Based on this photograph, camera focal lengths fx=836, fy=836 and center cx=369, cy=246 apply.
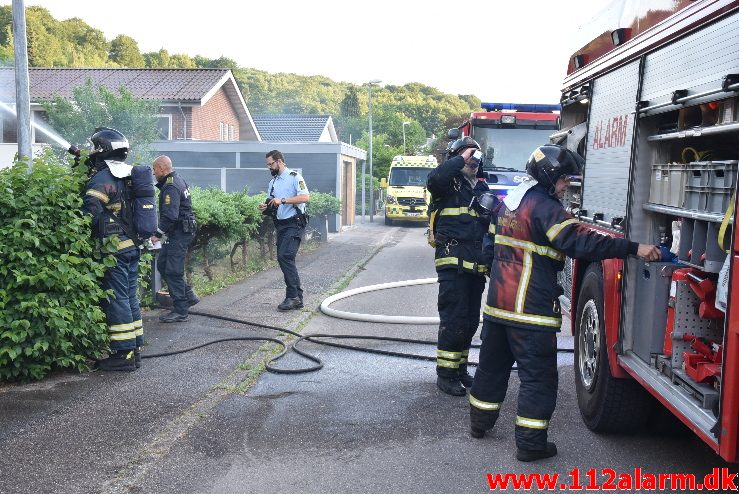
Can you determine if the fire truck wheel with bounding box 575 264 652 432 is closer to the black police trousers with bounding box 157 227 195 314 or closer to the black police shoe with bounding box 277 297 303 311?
the black police trousers with bounding box 157 227 195 314

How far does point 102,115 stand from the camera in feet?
81.4

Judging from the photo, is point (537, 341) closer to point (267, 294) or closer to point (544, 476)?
point (544, 476)

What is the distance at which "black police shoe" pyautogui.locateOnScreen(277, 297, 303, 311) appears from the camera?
1033 cm

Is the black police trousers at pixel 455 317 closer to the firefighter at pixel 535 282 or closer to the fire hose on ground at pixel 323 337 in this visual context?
the fire hose on ground at pixel 323 337

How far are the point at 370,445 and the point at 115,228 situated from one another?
3.15 meters

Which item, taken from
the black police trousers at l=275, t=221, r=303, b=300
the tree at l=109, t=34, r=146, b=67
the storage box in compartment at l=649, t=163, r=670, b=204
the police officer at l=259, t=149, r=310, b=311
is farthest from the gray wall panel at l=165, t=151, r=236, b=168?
the tree at l=109, t=34, r=146, b=67

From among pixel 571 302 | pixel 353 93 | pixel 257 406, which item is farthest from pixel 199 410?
pixel 353 93

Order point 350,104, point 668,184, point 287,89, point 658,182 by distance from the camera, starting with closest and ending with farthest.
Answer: point 668,184
point 658,182
point 287,89
point 350,104

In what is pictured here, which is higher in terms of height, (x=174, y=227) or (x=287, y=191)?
(x=287, y=191)

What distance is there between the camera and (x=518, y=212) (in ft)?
16.6

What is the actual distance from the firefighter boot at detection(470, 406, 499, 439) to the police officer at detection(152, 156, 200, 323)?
473 cm

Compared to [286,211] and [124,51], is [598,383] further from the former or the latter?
[124,51]

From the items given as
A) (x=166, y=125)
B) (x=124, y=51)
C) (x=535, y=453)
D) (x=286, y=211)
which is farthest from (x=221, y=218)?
(x=124, y=51)

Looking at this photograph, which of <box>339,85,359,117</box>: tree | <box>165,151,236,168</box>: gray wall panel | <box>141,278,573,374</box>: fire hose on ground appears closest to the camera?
<box>141,278,573,374</box>: fire hose on ground
